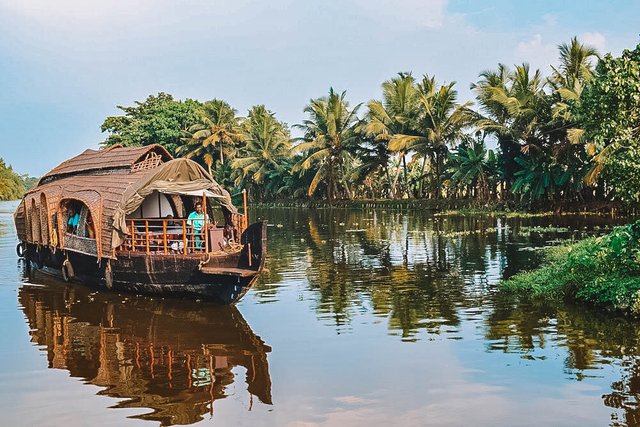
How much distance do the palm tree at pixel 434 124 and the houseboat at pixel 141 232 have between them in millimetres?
20722

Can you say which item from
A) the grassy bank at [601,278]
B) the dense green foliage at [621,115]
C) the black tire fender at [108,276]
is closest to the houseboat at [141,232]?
the black tire fender at [108,276]

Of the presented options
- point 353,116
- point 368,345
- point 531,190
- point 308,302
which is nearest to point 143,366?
point 368,345

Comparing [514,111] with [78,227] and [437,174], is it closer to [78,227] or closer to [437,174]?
[437,174]

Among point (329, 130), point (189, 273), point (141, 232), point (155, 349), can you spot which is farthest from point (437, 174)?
point (155, 349)

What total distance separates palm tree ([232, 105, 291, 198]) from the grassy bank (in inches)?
1432

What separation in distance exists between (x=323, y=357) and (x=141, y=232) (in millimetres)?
5591

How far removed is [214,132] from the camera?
49531 millimetres

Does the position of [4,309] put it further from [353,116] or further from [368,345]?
[353,116]

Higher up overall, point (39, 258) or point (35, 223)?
point (35, 223)

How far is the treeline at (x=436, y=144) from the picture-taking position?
87.2ft

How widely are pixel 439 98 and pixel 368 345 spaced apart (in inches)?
1042

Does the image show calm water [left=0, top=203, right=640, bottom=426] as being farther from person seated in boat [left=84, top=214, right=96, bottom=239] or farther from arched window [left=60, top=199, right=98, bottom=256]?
person seated in boat [left=84, top=214, right=96, bottom=239]

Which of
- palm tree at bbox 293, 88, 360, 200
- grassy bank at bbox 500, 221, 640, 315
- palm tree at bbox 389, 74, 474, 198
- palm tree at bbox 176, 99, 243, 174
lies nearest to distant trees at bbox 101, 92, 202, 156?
palm tree at bbox 176, 99, 243, 174

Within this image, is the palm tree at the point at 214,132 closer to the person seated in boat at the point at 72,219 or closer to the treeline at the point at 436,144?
the treeline at the point at 436,144
